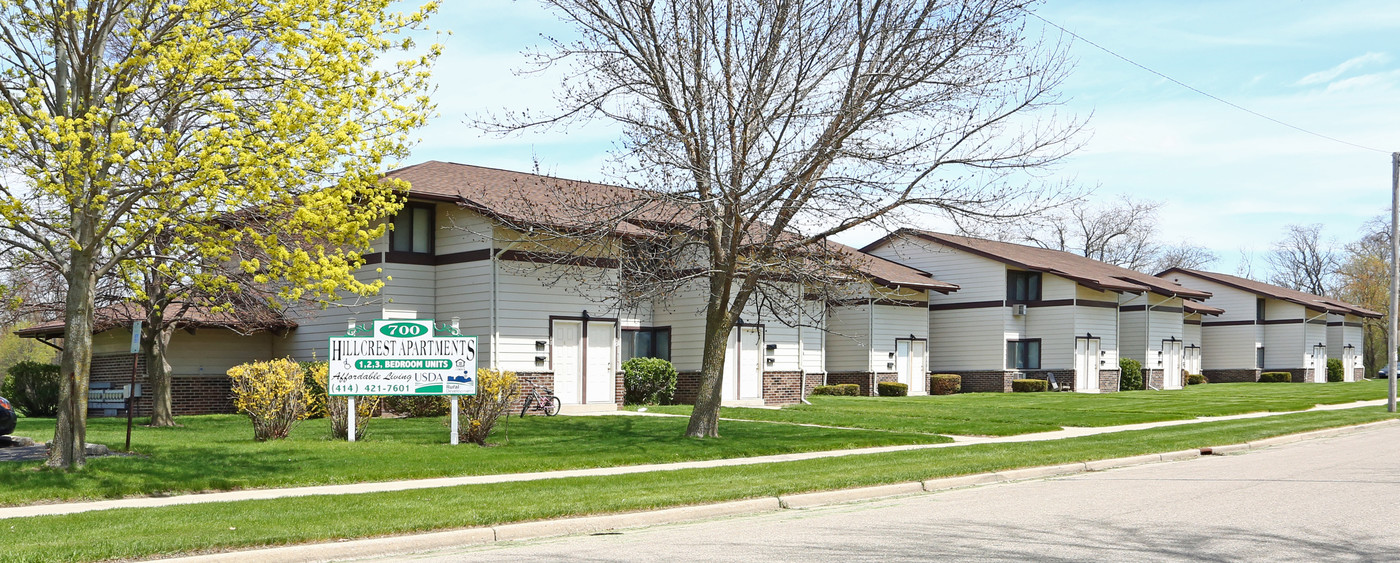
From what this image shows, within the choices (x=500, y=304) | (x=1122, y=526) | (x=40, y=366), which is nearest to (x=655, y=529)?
(x=1122, y=526)

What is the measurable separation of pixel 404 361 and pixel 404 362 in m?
0.02

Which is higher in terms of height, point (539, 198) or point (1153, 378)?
point (539, 198)

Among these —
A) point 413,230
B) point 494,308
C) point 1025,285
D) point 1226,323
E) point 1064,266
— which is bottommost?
point 494,308

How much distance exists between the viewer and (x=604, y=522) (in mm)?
11469

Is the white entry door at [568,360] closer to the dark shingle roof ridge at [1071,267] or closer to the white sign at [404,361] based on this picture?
the white sign at [404,361]

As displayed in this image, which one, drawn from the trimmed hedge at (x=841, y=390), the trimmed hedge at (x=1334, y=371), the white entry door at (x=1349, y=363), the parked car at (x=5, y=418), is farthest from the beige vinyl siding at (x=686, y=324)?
the white entry door at (x=1349, y=363)

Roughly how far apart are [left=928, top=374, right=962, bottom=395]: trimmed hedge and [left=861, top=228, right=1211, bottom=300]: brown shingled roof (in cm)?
496

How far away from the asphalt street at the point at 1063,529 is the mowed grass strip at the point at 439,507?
92 cm

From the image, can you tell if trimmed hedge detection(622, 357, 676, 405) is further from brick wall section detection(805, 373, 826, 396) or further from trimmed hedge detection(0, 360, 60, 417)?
trimmed hedge detection(0, 360, 60, 417)

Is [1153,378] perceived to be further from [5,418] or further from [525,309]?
[5,418]

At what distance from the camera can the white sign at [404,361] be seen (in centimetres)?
1917

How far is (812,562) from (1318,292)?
361ft

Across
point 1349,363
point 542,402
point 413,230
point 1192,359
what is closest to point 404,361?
point 542,402

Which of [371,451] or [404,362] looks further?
[404,362]
